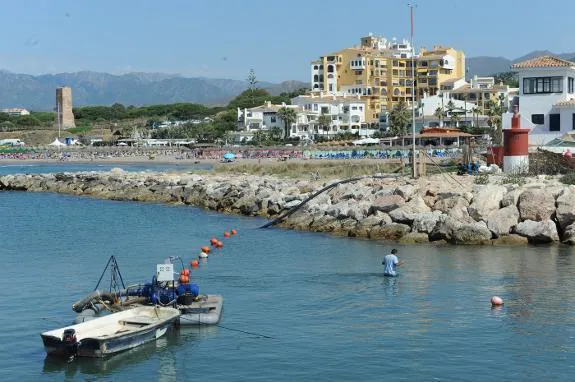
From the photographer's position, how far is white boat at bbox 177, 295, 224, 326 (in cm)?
2159

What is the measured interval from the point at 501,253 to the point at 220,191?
2381cm

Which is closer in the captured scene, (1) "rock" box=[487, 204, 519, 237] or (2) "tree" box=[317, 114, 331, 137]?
(1) "rock" box=[487, 204, 519, 237]

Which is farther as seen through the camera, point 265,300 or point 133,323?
point 265,300

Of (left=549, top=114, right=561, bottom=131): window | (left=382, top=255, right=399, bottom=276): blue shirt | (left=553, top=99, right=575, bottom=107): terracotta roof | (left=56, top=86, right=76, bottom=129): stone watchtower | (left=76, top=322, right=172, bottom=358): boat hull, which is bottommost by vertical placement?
(left=76, top=322, right=172, bottom=358): boat hull

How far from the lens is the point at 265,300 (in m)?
24.3

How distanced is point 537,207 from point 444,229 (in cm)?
381

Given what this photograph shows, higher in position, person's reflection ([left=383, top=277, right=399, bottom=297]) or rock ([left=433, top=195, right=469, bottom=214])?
rock ([left=433, top=195, right=469, bottom=214])

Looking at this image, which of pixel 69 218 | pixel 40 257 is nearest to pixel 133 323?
pixel 40 257

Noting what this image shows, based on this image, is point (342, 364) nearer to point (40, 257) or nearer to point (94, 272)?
point (94, 272)

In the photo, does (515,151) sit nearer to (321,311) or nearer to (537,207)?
(537,207)

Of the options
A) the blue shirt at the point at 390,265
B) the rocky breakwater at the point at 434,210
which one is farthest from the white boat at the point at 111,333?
the rocky breakwater at the point at 434,210

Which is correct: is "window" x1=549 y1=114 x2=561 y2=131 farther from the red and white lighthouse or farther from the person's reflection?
the person's reflection

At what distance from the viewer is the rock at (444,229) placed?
3312 cm

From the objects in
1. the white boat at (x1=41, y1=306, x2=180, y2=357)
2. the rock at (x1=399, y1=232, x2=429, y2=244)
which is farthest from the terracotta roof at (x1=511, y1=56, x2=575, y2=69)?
the white boat at (x1=41, y1=306, x2=180, y2=357)
